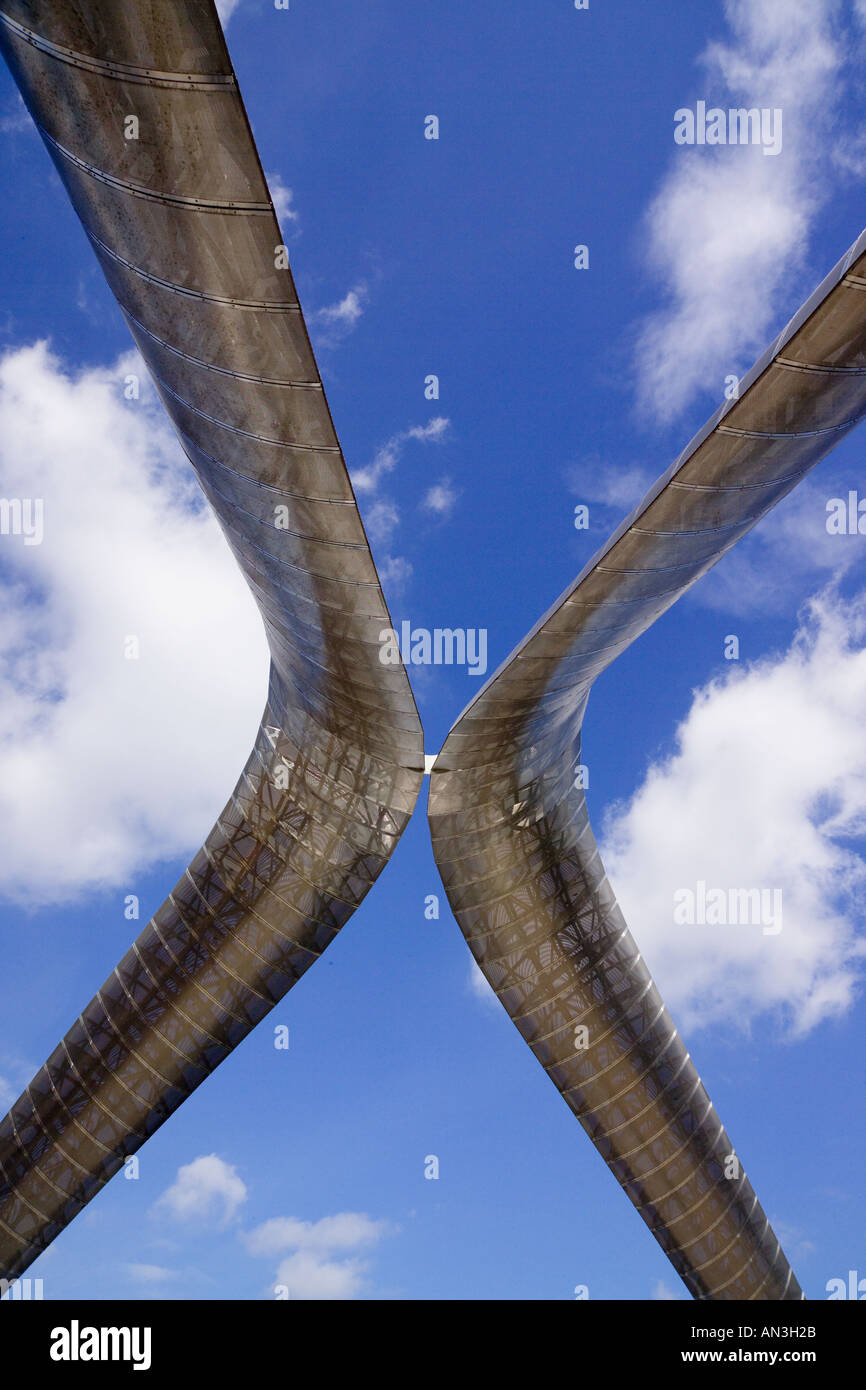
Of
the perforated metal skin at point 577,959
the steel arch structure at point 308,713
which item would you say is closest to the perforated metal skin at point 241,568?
the steel arch structure at point 308,713

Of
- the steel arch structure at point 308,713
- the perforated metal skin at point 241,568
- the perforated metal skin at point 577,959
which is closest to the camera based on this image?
the perforated metal skin at point 241,568

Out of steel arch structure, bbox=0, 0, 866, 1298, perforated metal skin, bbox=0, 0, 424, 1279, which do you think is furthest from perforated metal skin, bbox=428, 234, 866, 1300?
perforated metal skin, bbox=0, 0, 424, 1279

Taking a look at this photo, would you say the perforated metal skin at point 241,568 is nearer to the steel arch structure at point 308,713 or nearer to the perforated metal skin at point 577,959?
the steel arch structure at point 308,713

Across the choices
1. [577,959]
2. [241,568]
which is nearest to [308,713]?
[241,568]

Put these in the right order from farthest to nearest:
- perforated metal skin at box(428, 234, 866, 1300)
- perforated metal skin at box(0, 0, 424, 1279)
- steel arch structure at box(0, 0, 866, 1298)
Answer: perforated metal skin at box(428, 234, 866, 1300), steel arch structure at box(0, 0, 866, 1298), perforated metal skin at box(0, 0, 424, 1279)

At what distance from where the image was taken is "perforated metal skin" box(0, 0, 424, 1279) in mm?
6656

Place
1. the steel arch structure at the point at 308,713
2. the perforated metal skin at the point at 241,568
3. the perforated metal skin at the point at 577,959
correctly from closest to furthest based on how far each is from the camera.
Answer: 1. the perforated metal skin at the point at 241,568
2. the steel arch structure at the point at 308,713
3. the perforated metal skin at the point at 577,959

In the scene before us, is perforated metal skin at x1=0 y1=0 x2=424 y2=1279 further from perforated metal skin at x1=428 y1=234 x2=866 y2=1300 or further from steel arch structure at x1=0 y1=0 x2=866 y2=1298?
perforated metal skin at x1=428 y1=234 x2=866 y2=1300

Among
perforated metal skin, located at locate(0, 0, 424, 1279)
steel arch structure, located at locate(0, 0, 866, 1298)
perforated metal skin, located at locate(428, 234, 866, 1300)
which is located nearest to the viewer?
perforated metal skin, located at locate(0, 0, 424, 1279)

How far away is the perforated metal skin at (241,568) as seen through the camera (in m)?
6.66
